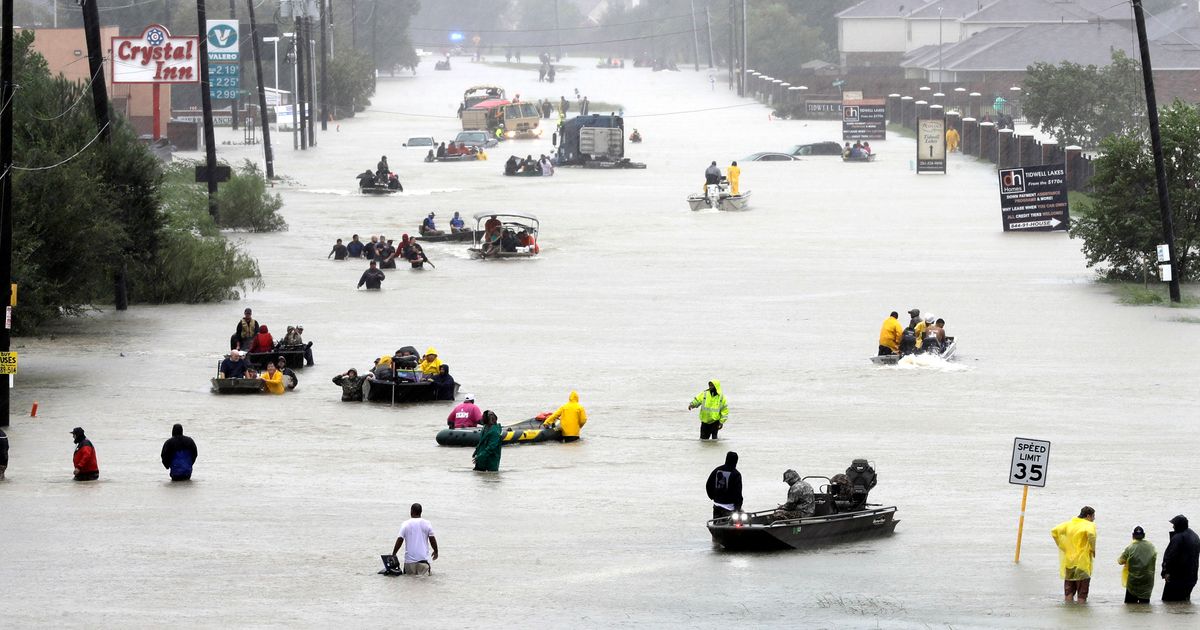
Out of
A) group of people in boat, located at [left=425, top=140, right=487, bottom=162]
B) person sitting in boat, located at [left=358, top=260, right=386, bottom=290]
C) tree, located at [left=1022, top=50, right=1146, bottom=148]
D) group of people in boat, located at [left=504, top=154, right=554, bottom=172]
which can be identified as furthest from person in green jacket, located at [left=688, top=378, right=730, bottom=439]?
tree, located at [left=1022, top=50, right=1146, bottom=148]

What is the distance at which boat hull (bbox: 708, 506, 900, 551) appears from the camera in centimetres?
1962

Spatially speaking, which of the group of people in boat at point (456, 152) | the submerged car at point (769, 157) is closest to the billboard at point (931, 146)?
the submerged car at point (769, 157)

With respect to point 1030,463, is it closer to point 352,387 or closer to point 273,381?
point 352,387

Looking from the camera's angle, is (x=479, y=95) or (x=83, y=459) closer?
(x=83, y=459)

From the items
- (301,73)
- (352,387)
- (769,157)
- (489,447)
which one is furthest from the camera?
(301,73)

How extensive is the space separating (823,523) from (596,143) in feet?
233

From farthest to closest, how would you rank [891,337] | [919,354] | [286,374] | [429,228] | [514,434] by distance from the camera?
[429,228], [891,337], [919,354], [286,374], [514,434]

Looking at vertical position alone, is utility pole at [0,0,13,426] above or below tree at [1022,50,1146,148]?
below

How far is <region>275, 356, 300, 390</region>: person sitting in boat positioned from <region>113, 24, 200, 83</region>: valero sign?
45.4 meters

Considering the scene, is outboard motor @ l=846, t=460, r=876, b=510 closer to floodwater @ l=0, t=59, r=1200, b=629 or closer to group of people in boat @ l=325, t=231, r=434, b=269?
floodwater @ l=0, t=59, r=1200, b=629

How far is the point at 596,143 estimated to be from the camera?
296 ft

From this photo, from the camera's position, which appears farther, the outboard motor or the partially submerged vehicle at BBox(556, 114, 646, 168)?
the partially submerged vehicle at BBox(556, 114, 646, 168)

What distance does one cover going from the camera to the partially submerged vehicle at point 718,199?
2697 inches

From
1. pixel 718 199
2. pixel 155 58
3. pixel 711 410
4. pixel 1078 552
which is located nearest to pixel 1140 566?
pixel 1078 552
